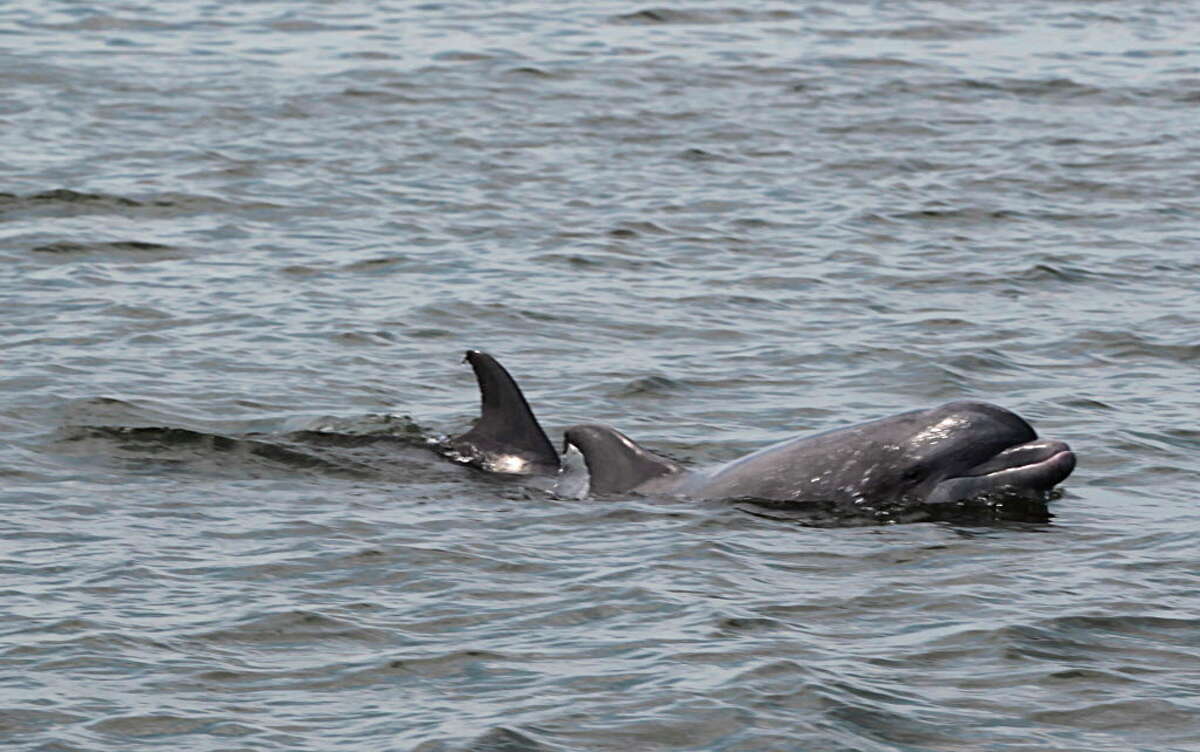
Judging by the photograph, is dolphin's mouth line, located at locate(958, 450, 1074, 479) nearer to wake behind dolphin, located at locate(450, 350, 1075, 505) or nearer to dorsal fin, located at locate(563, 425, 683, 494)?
wake behind dolphin, located at locate(450, 350, 1075, 505)

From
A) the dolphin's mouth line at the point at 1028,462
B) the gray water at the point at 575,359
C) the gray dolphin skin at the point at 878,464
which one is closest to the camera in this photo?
the gray water at the point at 575,359

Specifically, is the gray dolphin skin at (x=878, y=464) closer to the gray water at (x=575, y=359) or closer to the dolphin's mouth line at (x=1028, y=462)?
the dolphin's mouth line at (x=1028, y=462)

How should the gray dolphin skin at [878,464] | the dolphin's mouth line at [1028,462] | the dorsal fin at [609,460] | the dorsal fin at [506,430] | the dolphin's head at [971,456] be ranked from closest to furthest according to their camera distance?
1. the dolphin's mouth line at [1028,462]
2. the dolphin's head at [971,456]
3. the gray dolphin skin at [878,464]
4. the dorsal fin at [609,460]
5. the dorsal fin at [506,430]

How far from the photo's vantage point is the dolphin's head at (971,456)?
13.1 meters

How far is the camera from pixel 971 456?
526 inches

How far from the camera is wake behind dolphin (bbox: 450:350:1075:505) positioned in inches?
522

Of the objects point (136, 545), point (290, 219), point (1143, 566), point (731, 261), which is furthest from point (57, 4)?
point (1143, 566)

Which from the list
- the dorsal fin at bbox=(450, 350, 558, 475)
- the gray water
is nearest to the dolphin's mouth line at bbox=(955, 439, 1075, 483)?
the gray water

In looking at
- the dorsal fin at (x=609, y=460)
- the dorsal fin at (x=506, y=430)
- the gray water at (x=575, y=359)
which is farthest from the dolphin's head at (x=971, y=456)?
the dorsal fin at (x=506, y=430)

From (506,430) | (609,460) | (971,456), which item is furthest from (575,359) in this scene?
(971,456)

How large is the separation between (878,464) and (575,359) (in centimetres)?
430

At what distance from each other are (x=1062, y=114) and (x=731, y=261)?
28.1 ft

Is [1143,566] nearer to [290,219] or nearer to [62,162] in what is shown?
[290,219]

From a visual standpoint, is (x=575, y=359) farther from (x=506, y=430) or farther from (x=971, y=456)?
(x=971, y=456)
